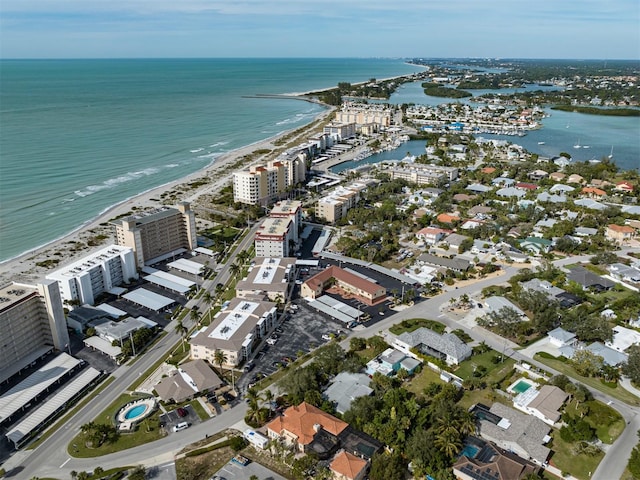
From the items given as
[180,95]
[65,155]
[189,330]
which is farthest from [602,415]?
[180,95]

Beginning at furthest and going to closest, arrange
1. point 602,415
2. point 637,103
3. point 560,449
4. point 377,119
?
point 637,103 < point 377,119 < point 602,415 < point 560,449

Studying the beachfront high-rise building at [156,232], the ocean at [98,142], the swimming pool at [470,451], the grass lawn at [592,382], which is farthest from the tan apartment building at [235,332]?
the ocean at [98,142]

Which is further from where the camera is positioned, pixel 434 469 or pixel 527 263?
pixel 527 263

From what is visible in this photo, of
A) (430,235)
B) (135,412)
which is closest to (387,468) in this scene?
(135,412)

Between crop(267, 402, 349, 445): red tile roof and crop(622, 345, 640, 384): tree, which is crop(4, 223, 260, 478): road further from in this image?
crop(622, 345, 640, 384): tree

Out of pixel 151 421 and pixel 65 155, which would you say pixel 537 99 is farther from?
pixel 151 421

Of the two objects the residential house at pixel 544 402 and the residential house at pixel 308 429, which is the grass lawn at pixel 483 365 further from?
the residential house at pixel 308 429
